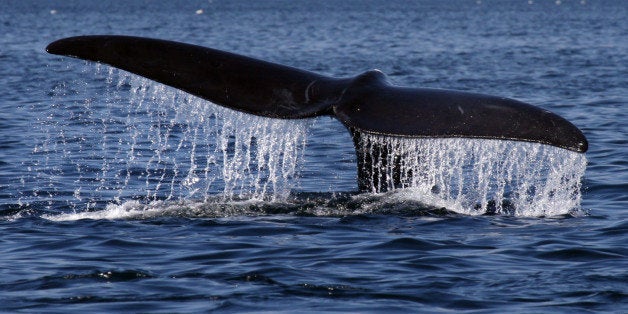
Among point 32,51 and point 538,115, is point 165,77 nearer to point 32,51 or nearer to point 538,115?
point 538,115

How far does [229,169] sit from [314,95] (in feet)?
17.3

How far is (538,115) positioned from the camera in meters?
8.48

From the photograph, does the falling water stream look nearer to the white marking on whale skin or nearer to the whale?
the whale

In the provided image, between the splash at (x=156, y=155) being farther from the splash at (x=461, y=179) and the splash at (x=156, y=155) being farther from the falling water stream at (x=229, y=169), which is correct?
the splash at (x=461, y=179)

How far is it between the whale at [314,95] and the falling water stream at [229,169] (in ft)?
0.58

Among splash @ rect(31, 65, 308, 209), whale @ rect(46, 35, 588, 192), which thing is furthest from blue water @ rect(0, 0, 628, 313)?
whale @ rect(46, 35, 588, 192)

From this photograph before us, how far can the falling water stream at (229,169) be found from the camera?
988cm

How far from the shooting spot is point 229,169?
14.5 metres

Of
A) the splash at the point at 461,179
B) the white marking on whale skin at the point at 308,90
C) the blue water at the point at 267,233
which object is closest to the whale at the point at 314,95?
the white marking on whale skin at the point at 308,90

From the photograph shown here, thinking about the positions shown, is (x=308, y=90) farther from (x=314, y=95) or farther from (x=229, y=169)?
(x=229, y=169)

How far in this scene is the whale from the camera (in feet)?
28.1

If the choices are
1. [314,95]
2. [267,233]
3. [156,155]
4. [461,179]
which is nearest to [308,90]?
[314,95]

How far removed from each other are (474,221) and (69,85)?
54.0 feet

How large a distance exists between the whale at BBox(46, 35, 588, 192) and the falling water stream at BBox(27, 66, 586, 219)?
0.18m
